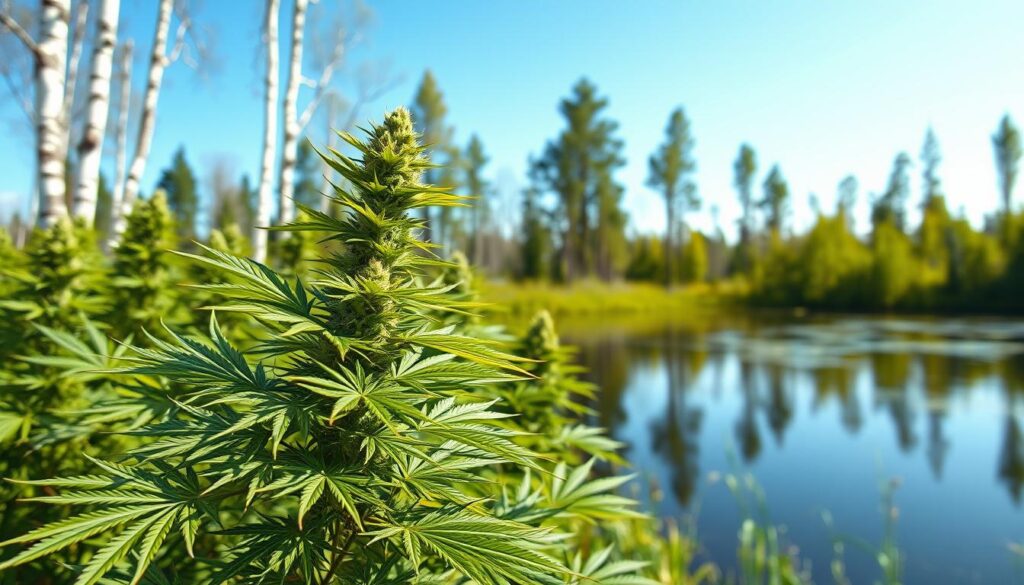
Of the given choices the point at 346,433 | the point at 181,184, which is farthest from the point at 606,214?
the point at 346,433

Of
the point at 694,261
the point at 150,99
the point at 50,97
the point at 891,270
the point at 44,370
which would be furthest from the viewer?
the point at 694,261

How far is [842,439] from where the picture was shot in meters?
8.52

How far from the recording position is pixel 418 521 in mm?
881

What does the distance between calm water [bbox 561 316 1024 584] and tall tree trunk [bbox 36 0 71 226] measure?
549cm

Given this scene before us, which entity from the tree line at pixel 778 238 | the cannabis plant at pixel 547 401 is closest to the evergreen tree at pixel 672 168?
the tree line at pixel 778 238

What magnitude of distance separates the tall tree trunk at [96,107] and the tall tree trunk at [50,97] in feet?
1.20

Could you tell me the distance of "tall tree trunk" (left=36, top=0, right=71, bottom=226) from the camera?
12.4ft

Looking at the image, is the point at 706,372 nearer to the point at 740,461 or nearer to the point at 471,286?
the point at 740,461

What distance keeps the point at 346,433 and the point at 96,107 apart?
500cm

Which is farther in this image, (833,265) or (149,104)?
(833,265)

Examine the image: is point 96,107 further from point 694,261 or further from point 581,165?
point 694,261

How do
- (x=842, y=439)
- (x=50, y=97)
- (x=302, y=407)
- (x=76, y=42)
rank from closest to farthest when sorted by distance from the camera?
(x=302, y=407)
(x=50, y=97)
(x=842, y=439)
(x=76, y=42)

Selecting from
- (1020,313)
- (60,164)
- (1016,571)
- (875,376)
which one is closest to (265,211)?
(60,164)

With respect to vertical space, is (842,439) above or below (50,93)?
below
